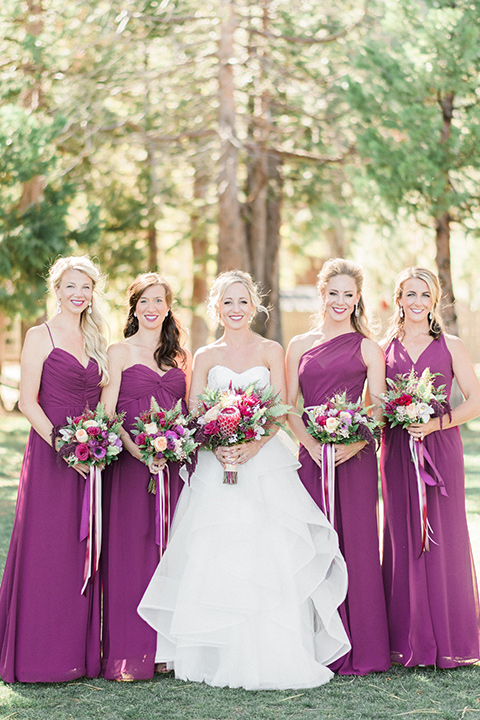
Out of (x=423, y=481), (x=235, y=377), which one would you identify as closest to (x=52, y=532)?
(x=235, y=377)

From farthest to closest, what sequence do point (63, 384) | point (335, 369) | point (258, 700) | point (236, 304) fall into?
point (236, 304)
point (335, 369)
point (63, 384)
point (258, 700)

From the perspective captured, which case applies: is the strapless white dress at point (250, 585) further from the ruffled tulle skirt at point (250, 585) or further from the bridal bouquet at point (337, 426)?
the bridal bouquet at point (337, 426)

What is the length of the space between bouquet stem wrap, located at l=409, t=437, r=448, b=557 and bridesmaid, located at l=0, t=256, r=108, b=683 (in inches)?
82.7

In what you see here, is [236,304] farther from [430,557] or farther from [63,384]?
[430,557]

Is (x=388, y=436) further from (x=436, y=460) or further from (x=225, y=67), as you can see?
(x=225, y=67)

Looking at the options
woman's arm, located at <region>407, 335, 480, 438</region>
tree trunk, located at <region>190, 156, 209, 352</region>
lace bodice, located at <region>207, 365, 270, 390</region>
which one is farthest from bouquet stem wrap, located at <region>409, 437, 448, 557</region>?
tree trunk, located at <region>190, 156, 209, 352</region>

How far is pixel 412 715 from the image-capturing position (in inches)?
184

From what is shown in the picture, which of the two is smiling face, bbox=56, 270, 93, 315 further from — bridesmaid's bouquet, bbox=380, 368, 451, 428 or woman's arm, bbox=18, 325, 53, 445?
bridesmaid's bouquet, bbox=380, 368, 451, 428

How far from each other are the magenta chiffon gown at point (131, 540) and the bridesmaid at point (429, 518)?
149 centimetres

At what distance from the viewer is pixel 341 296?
5.63 m

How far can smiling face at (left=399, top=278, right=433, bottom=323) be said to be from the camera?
5.67 m

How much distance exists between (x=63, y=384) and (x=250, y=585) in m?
1.74

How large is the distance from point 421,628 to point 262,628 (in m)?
1.05

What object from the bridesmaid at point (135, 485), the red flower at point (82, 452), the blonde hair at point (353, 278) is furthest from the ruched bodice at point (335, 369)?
the red flower at point (82, 452)
